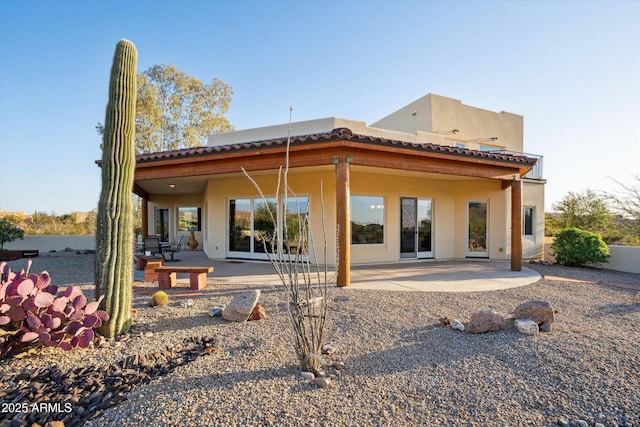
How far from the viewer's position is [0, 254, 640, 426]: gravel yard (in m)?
2.47

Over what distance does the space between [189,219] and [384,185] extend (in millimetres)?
12662

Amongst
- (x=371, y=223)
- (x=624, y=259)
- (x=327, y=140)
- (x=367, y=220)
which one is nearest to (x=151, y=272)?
(x=327, y=140)

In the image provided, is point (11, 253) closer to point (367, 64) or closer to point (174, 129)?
point (174, 129)

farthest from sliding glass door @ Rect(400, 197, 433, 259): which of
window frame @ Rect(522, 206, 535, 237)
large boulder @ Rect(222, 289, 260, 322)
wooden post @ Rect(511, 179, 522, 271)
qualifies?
large boulder @ Rect(222, 289, 260, 322)

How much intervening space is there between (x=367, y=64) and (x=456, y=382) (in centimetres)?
1184

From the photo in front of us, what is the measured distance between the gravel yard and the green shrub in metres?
7.00

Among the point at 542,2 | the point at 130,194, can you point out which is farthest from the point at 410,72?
the point at 130,194

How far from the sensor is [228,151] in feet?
26.1

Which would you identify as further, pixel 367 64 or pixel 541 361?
pixel 367 64

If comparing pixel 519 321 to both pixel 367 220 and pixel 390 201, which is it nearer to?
pixel 367 220

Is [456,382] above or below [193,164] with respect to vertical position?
below

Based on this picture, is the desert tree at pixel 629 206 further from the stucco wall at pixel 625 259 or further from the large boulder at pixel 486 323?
the large boulder at pixel 486 323

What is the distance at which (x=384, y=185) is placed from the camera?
11.1 m

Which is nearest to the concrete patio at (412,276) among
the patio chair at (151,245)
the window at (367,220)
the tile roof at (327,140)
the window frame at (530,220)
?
the window at (367,220)
